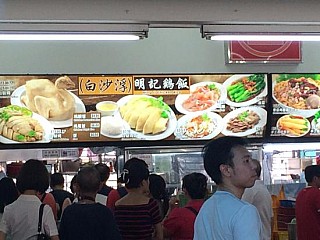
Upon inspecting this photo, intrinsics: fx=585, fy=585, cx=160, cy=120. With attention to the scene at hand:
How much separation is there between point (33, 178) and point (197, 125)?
11.0 feet

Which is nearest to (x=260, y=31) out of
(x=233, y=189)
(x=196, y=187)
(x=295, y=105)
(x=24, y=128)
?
(x=196, y=187)

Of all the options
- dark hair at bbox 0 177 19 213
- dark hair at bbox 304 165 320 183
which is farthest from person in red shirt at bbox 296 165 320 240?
dark hair at bbox 0 177 19 213

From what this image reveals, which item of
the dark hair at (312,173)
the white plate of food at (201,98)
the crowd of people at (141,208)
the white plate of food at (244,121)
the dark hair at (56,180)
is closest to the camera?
the crowd of people at (141,208)

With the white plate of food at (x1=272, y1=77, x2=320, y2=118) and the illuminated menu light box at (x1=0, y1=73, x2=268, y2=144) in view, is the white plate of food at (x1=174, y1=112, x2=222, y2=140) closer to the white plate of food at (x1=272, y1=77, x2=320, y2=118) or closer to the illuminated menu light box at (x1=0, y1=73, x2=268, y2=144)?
the illuminated menu light box at (x1=0, y1=73, x2=268, y2=144)

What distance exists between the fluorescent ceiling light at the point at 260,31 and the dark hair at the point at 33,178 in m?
1.47

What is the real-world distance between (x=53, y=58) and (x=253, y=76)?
2502 millimetres

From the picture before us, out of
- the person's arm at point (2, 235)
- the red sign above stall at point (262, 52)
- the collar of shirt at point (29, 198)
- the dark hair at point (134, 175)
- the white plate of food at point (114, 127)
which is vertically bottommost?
the person's arm at point (2, 235)

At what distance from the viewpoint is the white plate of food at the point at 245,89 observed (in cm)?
698

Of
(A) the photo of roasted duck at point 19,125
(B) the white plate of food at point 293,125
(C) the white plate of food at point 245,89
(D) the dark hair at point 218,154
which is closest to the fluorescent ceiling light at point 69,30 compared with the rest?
(D) the dark hair at point 218,154

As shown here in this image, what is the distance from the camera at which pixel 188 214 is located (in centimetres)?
423

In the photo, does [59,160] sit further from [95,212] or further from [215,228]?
[215,228]

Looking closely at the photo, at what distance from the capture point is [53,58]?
738cm

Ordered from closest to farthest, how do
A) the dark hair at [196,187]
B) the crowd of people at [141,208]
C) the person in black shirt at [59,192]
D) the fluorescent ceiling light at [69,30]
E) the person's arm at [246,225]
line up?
the person's arm at [246,225] < the crowd of people at [141,208] < the fluorescent ceiling light at [69,30] < the dark hair at [196,187] < the person in black shirt at [59,192]

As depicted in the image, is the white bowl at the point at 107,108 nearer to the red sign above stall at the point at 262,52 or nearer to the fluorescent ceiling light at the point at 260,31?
the red sign above stall at the point at 262,52
